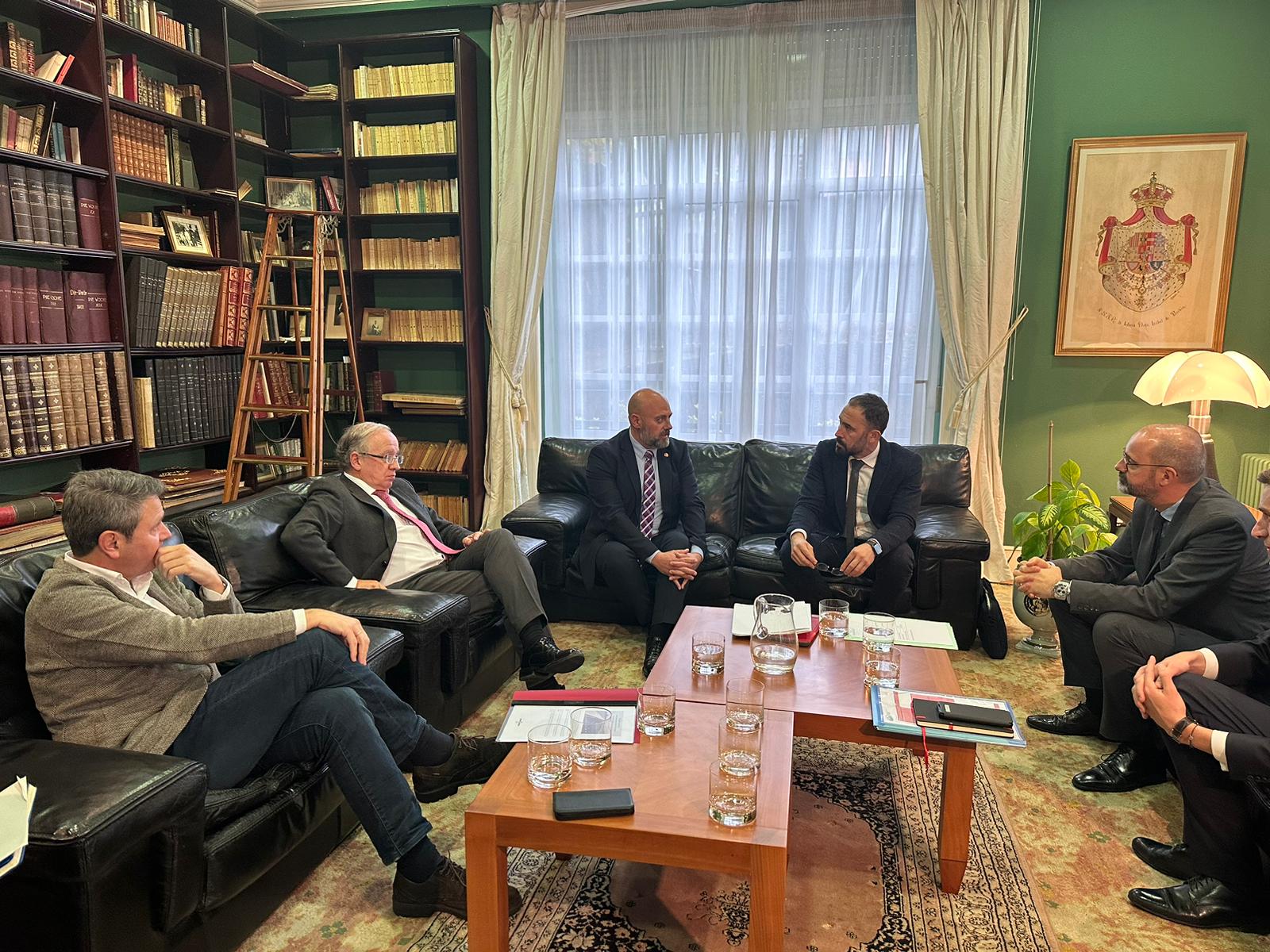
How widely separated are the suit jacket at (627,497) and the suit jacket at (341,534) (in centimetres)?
85

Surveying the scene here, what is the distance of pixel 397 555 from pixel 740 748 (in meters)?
1.73

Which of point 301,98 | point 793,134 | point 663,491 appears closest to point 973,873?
point 663,491

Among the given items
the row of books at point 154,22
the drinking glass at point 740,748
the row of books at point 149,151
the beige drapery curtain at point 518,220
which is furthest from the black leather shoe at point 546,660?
the row of books at point 154,22

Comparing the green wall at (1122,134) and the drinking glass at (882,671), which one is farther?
the green wall at (1122,134)

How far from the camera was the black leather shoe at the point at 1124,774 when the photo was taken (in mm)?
2451

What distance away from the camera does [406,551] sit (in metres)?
3.08

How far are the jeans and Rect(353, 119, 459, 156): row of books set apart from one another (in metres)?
3.49

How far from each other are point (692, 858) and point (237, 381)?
3.85m

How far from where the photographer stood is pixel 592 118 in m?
4.76

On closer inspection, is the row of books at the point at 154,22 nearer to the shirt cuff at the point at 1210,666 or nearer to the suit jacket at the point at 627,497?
the suit jacket at the point at 627,497

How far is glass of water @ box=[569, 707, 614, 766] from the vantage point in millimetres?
1741

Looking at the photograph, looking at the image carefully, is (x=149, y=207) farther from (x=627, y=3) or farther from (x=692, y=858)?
(x=692, y=858)

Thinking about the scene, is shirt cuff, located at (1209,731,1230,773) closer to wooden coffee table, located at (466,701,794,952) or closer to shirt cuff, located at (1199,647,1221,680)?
shirt cuff, located at (1199,647,1221,680)

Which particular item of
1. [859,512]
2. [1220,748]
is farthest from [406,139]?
[1220,748]
